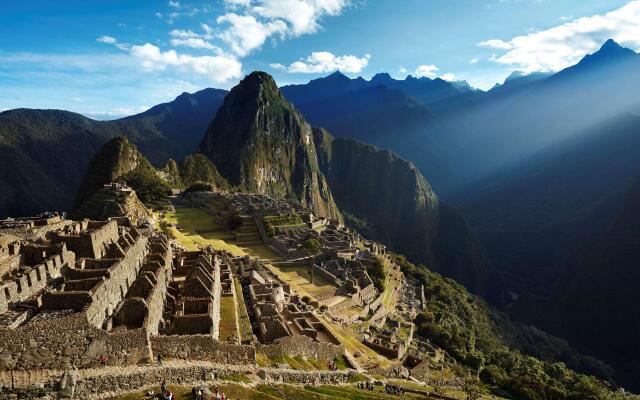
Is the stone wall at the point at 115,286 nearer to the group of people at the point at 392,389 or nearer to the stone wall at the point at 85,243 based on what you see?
the stone wall at the point at 85,243

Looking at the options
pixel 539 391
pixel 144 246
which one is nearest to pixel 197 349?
pixel 144 246

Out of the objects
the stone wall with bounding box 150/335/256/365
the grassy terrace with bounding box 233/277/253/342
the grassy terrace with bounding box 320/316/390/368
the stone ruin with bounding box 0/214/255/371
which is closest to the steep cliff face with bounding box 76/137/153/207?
the grassy terrace with bounding box 320/316/390/368

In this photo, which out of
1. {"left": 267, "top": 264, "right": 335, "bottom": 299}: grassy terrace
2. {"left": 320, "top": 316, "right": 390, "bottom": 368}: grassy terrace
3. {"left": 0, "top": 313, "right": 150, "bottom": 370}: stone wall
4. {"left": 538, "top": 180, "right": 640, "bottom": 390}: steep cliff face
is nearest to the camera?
{"left": 0, "top": 313, "right": 150, "bottom": 370}: stone wall

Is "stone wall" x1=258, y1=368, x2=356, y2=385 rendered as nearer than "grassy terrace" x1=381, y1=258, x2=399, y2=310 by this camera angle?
Yes

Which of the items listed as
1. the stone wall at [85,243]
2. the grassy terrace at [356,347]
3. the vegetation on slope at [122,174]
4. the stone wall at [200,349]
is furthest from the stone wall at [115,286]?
the vegetation on slope at [122,174]

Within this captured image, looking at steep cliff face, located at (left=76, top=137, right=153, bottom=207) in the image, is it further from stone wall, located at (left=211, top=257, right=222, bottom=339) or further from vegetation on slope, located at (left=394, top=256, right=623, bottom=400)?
stone wall, located at (left=211, top=257, right=222, bottom=339)

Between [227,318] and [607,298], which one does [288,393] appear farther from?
[607,298]

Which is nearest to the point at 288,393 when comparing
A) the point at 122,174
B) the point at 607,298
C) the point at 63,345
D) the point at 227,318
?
the point at 227,318
